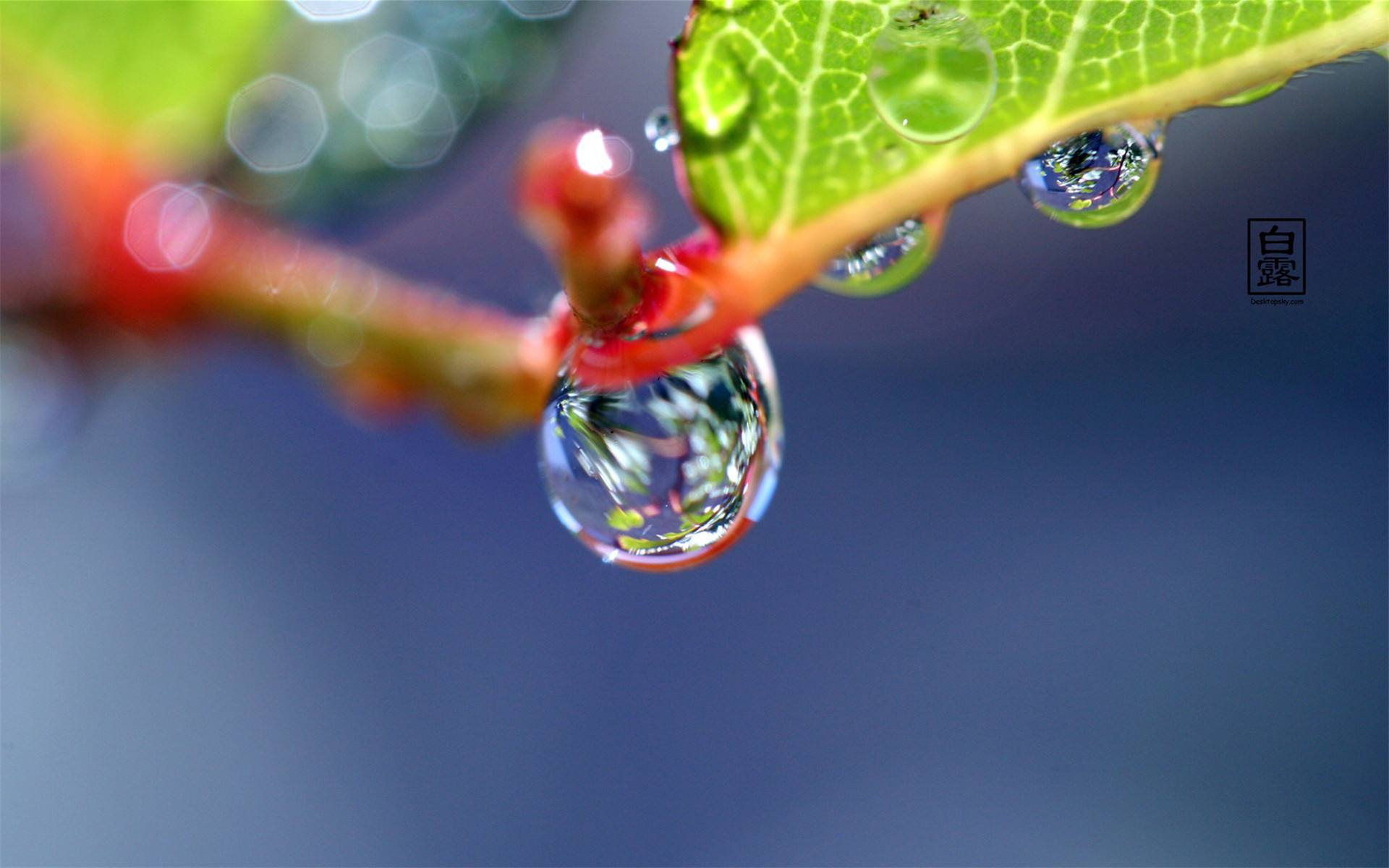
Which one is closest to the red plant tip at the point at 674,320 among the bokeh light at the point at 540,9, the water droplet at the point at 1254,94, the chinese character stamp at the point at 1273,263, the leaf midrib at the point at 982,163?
the leaf midrib at the point at 982,163

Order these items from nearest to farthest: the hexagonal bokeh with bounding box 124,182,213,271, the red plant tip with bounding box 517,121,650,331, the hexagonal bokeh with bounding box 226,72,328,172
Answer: the red plant tip with bounding box 517,121,650,331 → the hexagonal bokeh with bounding box 124,182,213,271 → the hexagonal bokeh with bounding box 226,72,328,172

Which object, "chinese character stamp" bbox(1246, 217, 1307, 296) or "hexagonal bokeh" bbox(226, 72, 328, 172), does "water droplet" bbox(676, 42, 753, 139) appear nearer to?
"hexagonal bokeh" bbox(226, 72, 328, 172)

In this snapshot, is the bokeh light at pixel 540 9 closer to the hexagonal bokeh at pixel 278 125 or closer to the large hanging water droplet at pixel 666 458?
the hexagonal bokeh at pixel 278 125

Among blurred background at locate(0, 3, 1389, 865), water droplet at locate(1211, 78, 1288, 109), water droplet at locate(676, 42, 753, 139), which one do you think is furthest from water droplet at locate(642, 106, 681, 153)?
blurred background at locate(0, 3, 1389, 865)

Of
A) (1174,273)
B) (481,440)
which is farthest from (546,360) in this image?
(1174,273)

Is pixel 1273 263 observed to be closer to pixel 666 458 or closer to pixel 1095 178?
pixel 1095 178

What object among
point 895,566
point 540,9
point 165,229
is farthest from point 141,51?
point 895,566
